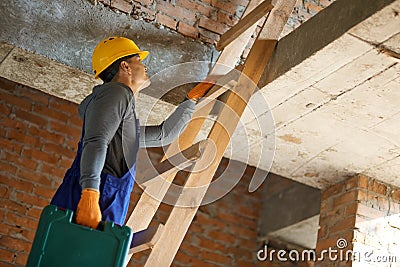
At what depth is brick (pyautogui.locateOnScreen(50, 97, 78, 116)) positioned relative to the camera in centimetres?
574

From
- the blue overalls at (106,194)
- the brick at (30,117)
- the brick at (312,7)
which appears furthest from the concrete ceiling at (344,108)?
the brick at (30,117)

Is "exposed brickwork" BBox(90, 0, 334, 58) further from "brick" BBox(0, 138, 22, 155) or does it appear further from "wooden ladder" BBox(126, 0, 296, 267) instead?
"brick" BBox(0, 138, 22, 155)

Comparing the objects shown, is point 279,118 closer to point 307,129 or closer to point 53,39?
point 307,129

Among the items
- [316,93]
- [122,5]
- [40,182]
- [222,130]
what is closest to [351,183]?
[316,93]

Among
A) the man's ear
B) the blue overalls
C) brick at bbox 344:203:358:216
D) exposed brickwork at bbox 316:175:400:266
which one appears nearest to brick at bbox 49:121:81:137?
exposed brickwork at bbox 316:175:400:266

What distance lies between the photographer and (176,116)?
351 cm

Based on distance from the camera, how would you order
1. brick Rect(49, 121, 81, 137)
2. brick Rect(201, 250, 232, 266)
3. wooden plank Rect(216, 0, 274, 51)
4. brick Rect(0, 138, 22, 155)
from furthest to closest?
1. brick Rect(201, 250, 232, 266)
2. brick Rect(49, 121, 81, 137)
3. brick Rect(0, 138, 22, 155)
4. wooden plank Rect(216, 0, 274, 51)

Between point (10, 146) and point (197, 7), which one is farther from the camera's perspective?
point (10, 146)

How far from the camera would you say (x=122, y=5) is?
3910 millimetres

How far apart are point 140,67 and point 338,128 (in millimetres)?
1378

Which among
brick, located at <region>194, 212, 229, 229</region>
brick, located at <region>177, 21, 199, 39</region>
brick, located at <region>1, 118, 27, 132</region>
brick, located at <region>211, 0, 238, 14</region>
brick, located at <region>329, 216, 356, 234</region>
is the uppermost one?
brick, located at <region>211, 0, 238, 14</region>

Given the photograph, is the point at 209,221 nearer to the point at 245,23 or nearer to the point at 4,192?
the point at 4,192

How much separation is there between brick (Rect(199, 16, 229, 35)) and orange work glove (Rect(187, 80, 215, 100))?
0.63 metres

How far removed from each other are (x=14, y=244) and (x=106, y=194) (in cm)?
284
